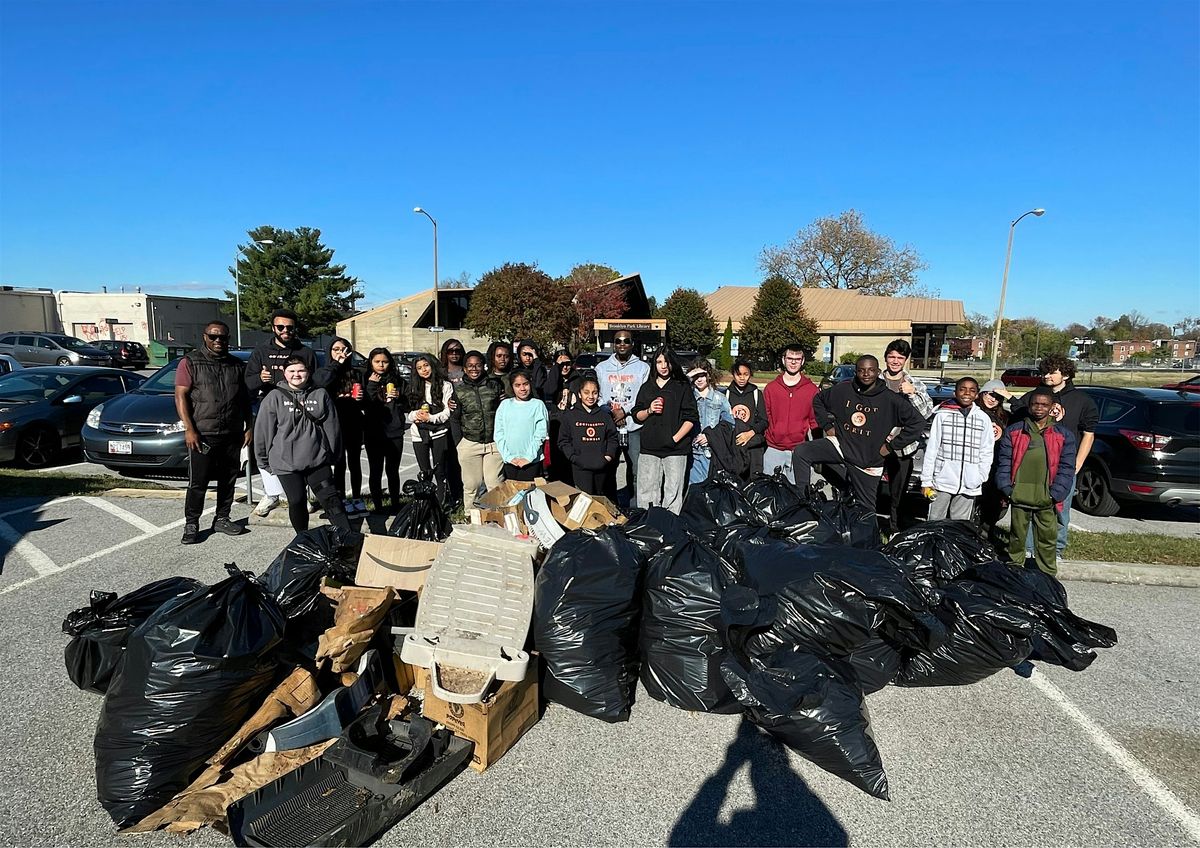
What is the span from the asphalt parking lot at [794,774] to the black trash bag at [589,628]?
0.51 ft

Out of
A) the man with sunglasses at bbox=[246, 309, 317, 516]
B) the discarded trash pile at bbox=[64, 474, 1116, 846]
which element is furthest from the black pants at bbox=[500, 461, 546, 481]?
the man with sunglasses at bbox=[246, 309, 317, 516]

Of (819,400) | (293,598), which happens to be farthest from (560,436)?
(293,598)

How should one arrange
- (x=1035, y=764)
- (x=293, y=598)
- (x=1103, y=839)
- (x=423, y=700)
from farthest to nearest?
(x=293, y=598) < (x=423, y=700) < (x=1035, y=764) < (x=1103, y=839)

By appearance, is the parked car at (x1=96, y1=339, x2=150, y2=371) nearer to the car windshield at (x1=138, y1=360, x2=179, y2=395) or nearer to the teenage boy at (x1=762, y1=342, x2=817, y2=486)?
the car windshield at (x1=138, y1=360, x2=179, y2=395)

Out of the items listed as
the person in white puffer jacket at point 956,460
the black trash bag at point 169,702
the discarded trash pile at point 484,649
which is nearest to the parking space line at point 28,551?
the discarded trash pile at point 484,649

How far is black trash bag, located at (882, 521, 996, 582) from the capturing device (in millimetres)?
3820

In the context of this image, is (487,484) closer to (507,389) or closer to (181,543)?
(507,389)

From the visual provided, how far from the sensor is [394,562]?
349 centimetres

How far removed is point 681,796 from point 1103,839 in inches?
61.3

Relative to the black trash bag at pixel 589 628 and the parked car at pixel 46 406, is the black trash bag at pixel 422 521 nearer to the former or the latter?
the black trash bag at pixel 589 628

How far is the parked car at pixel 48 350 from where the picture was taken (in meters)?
24.8

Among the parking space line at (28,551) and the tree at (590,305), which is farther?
the tree at (590,305)

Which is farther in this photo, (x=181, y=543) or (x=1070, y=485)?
(x=181, y=543)

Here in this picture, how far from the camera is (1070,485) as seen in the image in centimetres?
480
